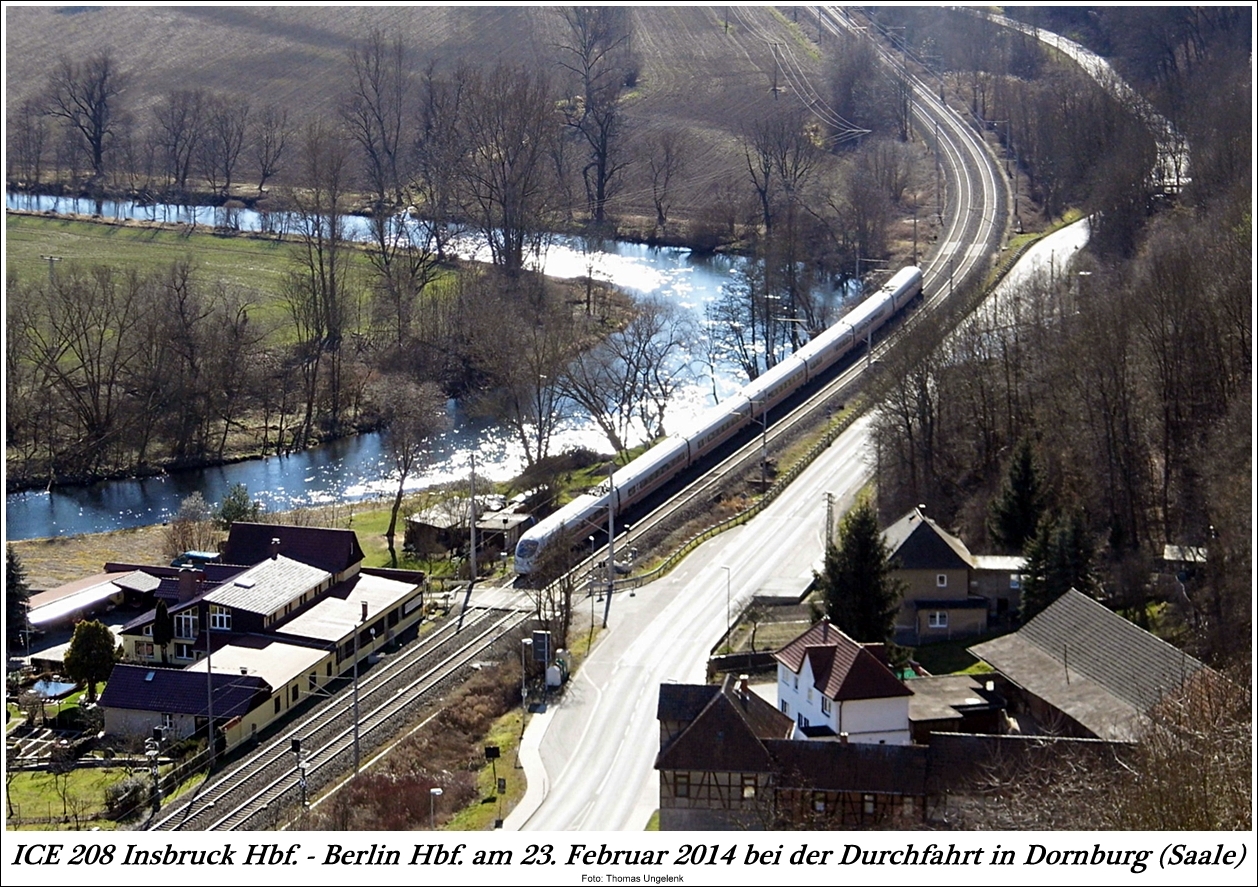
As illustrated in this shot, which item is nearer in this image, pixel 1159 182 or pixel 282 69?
pixel 1159 182

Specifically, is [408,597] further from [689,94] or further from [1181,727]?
[689,94]

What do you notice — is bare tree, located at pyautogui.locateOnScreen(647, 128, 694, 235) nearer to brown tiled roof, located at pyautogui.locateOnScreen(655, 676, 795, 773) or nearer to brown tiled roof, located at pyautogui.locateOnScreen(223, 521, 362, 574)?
brown tiled roof, located at pyautogui.locateOnScreen(223, 521, 362, 574)

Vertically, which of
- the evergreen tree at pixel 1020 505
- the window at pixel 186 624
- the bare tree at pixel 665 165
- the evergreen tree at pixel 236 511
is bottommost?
the window at pixel 186 624

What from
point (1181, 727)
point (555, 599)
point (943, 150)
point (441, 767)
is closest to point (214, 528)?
point (555, 599)

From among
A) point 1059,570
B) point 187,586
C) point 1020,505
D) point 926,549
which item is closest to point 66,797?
point 187,586

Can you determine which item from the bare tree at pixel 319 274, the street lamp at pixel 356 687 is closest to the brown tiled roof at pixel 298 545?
the street lamp at pixel 356 687

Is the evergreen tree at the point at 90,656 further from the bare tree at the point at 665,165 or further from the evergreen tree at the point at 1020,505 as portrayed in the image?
the bare tree at the point at 665,165

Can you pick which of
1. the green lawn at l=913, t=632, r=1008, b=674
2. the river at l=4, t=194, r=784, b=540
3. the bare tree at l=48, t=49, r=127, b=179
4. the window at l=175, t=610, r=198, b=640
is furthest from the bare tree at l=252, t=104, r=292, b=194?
the green lawn at l=913, t=632, r=1008, b=674
